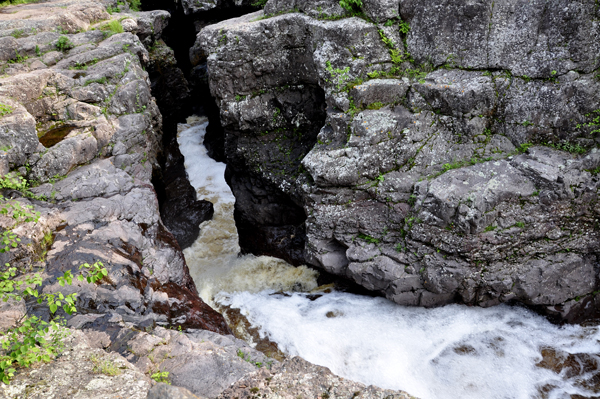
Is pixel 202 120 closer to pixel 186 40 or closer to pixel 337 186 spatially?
pixel 186 40

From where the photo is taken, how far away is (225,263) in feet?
41.8

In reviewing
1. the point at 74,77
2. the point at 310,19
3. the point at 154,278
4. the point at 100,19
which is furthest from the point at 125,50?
the point at 154,278

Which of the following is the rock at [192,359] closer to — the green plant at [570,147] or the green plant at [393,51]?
the green plant at [393,51]

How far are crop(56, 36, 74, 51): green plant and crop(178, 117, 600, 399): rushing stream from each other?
806 centimetres

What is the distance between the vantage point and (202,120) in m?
21.5

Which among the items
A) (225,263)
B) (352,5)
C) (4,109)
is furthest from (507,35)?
(4,109)

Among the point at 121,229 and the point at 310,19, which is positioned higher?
the point at 310,19

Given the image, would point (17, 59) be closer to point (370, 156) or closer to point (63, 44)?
point (63, 44)

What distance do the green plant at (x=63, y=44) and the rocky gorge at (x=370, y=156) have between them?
0.17 feet

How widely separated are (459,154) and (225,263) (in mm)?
7888

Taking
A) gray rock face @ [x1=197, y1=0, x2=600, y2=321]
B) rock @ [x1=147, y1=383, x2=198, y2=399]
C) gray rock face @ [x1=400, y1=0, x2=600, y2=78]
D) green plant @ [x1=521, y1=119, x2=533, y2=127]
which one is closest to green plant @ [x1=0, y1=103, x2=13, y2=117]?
rock @ [x1=147, y1=383, x2=198, y2=399]

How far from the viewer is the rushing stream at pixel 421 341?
791 centimetres

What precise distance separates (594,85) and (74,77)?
12.7 m

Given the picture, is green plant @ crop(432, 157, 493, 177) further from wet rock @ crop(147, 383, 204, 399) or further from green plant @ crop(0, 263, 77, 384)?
green plant @ crop(0, 263, 77, 384)
